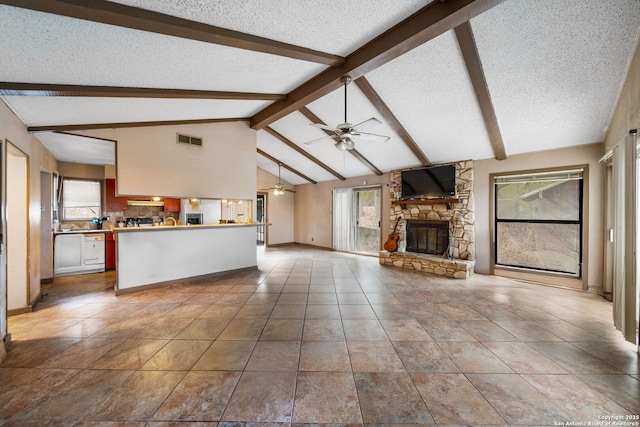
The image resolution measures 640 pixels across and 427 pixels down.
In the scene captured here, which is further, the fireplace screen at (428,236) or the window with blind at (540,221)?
the fireplace screen at (428,236)

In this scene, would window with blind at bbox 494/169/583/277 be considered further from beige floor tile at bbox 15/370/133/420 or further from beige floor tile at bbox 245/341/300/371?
beige floor tile at bbox 15/370/133/420

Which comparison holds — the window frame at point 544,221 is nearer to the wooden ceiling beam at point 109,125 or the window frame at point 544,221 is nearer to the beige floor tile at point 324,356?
the beige floor tile at point 324,356

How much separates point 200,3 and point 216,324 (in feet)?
10.3

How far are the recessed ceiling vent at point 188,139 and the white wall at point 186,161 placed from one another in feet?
0.21

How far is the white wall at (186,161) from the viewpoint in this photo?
4.05m

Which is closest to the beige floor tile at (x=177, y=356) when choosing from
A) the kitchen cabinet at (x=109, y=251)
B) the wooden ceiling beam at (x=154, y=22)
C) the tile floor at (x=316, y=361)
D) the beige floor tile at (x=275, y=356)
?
the tile floor at (x=316, y=361)

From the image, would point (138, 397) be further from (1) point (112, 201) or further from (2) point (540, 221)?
(2) point (540, 221)

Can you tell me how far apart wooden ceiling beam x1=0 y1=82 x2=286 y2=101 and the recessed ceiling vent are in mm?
1475

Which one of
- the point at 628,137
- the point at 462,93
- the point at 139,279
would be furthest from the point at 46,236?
the point at 628,137

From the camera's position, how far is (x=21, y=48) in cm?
196

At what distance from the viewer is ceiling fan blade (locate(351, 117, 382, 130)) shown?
3080 mm

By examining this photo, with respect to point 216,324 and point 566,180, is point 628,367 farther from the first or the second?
point 216,324

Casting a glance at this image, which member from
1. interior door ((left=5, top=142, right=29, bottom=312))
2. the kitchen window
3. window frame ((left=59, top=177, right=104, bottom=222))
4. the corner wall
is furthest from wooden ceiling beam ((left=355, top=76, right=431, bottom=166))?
the kitchen window

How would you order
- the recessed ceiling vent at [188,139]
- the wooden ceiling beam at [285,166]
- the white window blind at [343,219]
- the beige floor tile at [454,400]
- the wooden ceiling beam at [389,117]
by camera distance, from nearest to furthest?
the beige floor tile at [454,400]
the wooden ceiling beam at [389,117]
the recessed ceiling vent at [188,139]
the wooden ceiling beam at [285,166]
the white window blind at [343,219]
